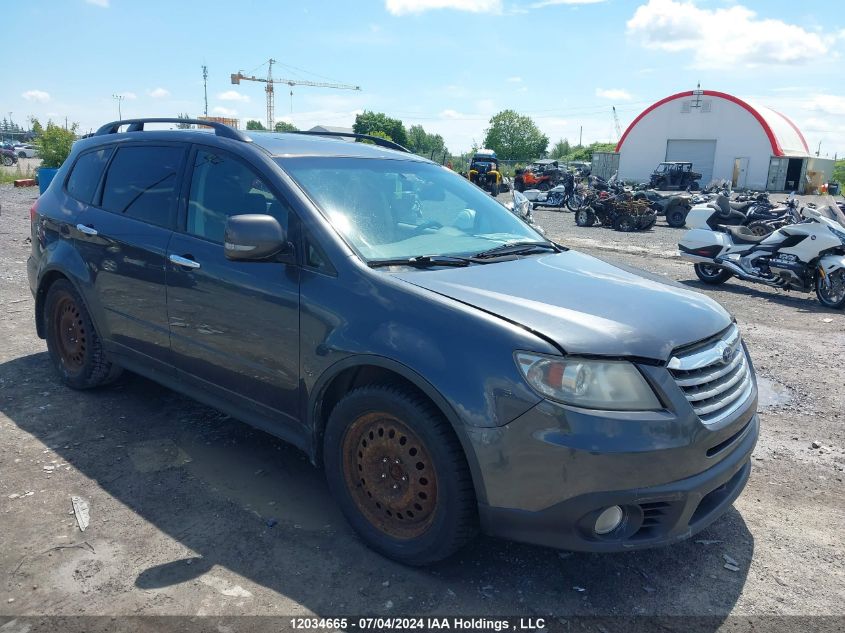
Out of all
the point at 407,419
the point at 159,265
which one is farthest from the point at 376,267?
the point at 159,265

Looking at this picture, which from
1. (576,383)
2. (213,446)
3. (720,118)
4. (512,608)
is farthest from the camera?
(720,118)

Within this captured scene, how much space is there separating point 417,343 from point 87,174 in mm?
3324

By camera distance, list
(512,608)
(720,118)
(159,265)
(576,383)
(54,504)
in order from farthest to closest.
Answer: (720,118)
(159,265)
(54,504)
(512,608)
(576,383)

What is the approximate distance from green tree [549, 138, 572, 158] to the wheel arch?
97.7 metres

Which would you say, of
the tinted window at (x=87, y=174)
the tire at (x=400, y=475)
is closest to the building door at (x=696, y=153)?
the tinted window at (x=87, y=174)

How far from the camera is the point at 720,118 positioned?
51688 millimetres

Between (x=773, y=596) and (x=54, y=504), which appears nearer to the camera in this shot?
(x=773, y=596)

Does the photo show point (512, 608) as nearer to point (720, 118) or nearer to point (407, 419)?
point (407, 419)

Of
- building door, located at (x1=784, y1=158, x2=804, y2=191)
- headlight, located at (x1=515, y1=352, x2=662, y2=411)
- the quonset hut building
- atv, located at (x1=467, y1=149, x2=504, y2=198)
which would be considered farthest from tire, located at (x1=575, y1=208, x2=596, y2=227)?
building door, located at (x1=784, y1=158, x2=804, y2=191)

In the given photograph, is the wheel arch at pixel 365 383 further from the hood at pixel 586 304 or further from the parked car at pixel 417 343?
the hood at pixel 586 304

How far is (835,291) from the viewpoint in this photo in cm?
884

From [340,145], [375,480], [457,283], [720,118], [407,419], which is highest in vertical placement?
[720,118]

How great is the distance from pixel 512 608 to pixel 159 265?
2.67 m

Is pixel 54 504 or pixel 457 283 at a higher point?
pixel 457 283
